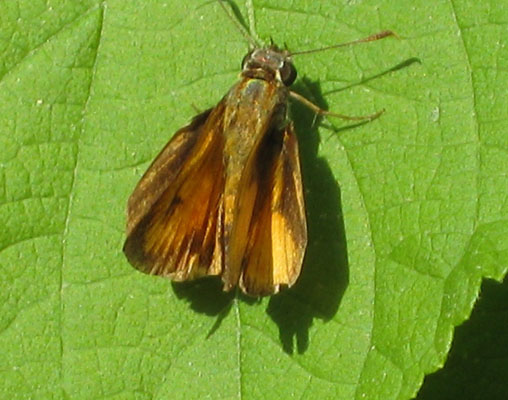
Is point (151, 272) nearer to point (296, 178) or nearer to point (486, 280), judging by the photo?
point (296, 178)

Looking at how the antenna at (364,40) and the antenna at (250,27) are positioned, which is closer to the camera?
the antenna at (364,40)

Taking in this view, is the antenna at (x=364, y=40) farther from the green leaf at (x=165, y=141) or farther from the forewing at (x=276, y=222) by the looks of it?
the forewing at (x=276, y=222)

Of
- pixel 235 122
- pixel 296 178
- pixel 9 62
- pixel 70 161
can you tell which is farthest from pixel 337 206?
pixel 9 62

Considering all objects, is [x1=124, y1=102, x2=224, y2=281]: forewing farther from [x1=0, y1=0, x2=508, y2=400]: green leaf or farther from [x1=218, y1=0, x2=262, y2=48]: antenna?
[x1=218, y1=0, x2=262, y2=48]: antenna

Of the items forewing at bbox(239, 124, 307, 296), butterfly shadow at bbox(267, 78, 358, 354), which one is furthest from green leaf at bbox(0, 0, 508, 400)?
forewing at bbox(239, 124, 307, 296)

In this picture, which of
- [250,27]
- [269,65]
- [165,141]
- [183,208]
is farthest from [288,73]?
[183,208]

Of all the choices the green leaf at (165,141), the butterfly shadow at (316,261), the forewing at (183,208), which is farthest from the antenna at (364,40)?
the forewing at (183,208)
